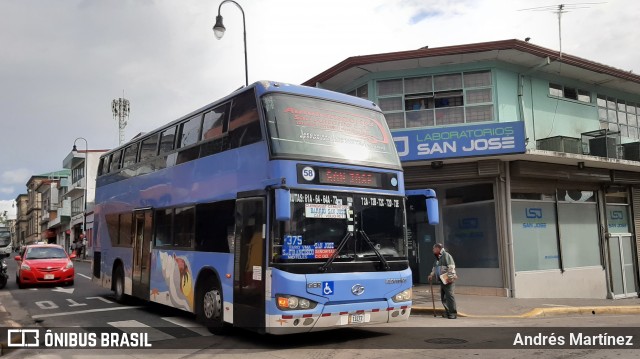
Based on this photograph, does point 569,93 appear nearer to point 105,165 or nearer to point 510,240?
point 510,240

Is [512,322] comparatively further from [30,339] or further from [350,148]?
[30,339]

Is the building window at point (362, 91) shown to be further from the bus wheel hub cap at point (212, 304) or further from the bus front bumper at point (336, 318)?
the bus front bumper at point (336, 318)

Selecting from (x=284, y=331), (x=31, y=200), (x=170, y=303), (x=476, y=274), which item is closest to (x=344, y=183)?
(x=284, y=331)

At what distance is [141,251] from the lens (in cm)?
1191

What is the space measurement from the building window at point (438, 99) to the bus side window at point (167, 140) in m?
8.82

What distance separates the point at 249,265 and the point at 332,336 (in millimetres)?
2108

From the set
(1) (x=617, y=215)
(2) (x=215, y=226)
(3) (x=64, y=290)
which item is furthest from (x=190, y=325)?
(1) (x=617, y=215)

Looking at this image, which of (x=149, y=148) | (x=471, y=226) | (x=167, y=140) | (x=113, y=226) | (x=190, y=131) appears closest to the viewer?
(x=190, y=131)

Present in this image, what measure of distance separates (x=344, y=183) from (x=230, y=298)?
8.81 feet

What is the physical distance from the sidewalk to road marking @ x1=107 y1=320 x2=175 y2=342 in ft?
20.5

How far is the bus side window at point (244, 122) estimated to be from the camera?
26.3ft

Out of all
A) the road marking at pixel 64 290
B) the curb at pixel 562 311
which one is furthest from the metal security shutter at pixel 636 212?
the road marking at pixel 64 290

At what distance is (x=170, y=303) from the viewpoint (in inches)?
411

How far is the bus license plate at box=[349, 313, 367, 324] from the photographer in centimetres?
748
